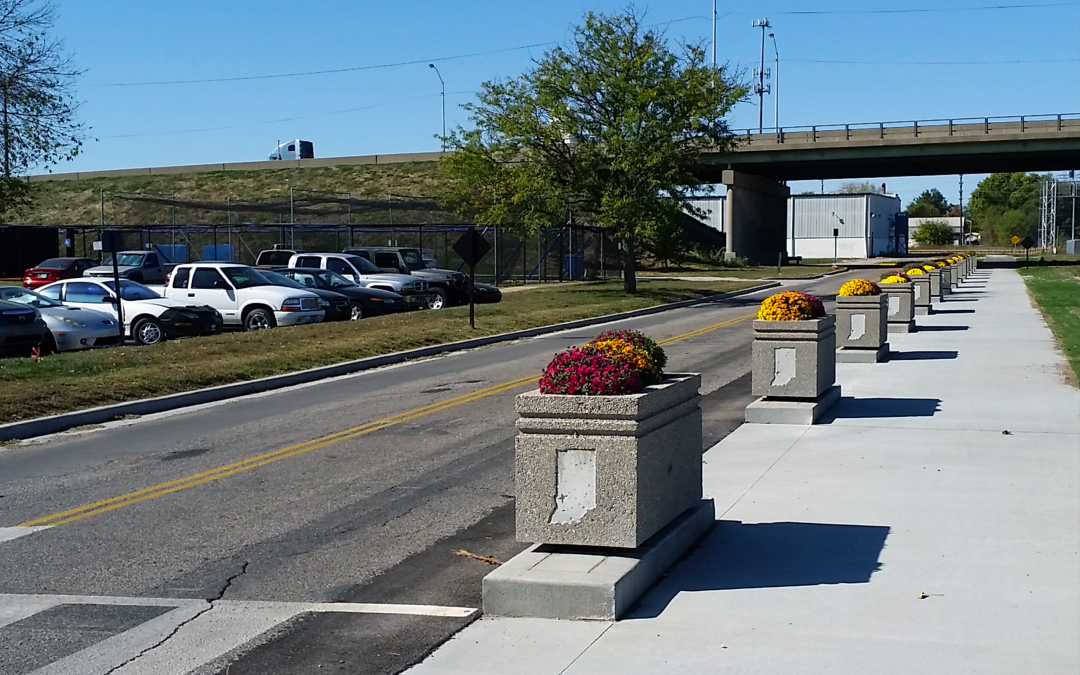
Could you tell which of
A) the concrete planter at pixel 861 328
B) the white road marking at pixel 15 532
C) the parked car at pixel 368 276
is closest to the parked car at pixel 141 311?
the parked car at pixel 368 276

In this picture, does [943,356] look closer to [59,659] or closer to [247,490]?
[247,490]

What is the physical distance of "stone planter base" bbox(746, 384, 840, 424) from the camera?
1233 centimetres

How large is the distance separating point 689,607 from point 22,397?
11299mm

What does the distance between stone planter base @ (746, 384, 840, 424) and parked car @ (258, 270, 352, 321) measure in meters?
17.3

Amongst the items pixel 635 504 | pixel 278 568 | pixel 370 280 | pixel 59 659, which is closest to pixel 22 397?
pixel 278 568

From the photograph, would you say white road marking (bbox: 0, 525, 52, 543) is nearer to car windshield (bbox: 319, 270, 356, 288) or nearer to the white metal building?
car windshield (bbox: 319, 270, 356, 288)

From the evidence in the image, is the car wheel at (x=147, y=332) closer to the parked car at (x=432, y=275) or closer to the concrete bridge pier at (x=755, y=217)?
the parked car at (x=432, y=275)

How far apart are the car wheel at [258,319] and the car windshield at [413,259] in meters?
11.4

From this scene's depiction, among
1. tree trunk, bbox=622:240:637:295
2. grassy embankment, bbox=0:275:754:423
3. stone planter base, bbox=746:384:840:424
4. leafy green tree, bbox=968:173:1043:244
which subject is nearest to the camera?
stone planter base, bbox=746:384:840:424

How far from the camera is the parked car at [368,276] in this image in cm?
3369

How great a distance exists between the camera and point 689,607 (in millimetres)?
6113

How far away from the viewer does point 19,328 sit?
20594 millimetres

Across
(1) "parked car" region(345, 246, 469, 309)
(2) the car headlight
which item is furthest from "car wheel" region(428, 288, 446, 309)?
(2) the car headlight

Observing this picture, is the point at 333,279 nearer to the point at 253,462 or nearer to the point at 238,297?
the point at 238,297
